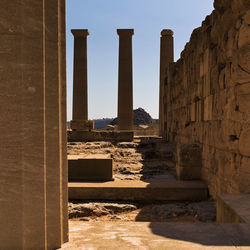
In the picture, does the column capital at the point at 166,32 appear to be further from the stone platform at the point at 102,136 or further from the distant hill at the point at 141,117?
the distant hill at the point at 141,117

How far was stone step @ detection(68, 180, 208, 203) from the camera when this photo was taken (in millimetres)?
5086

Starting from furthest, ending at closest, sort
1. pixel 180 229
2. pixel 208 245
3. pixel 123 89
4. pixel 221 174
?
pixel 123 89, pixel 221 174, pixel 180 229, pixel 208 245

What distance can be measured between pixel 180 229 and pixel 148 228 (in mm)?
275

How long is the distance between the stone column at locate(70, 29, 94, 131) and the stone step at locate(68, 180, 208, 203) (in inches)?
588

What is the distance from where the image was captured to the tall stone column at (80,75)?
19.6 meters

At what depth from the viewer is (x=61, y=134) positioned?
6.26 ft

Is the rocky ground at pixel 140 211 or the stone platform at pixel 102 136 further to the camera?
the stone platform at pixel 102 136

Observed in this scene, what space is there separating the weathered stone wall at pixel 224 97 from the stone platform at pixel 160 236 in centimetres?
170

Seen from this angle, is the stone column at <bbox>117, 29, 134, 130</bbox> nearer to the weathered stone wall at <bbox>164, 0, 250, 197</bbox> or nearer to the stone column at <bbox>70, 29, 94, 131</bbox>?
the stone column at <bbox>70, 29, 94, 131</bbox>

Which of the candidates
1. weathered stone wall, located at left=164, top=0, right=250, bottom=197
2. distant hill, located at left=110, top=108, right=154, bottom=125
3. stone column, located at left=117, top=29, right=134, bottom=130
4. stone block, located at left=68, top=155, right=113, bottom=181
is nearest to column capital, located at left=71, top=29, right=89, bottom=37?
stone column, located at left=117, top=29, right=134, bottom=130

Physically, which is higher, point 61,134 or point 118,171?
point 61,134

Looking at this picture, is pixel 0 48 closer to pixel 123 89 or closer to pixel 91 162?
pixel 91 162

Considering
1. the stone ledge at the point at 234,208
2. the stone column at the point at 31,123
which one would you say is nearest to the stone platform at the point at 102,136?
the stone ledge at the point at 234,208

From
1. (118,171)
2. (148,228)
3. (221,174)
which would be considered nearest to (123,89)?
(118,171)
